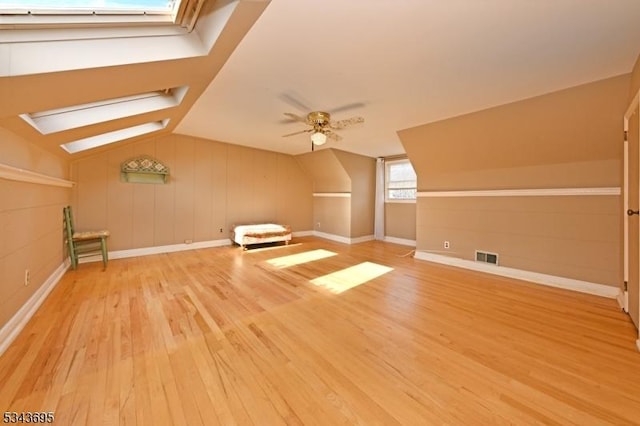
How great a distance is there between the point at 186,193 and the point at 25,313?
3258mm

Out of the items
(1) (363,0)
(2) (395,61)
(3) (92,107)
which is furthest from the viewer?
(3) (92,107)

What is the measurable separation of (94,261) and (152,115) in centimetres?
294

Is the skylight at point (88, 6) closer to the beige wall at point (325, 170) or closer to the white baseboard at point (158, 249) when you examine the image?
the white baseboard at point (158, 249)

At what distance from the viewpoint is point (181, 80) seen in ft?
7.54

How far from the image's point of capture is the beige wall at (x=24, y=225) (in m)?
1.90

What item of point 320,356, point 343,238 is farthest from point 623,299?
point 343,238

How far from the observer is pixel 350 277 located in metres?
3.56

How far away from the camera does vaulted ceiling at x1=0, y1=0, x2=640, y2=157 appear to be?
1.52m

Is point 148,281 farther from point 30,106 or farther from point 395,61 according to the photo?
point 395,61

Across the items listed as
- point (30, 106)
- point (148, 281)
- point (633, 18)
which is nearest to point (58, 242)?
point (148, 281)

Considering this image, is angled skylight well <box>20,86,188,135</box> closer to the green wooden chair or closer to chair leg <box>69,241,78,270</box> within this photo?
the green wooden chair

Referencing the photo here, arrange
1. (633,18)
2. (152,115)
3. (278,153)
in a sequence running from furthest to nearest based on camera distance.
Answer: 1. (278,153)
2. (152,115)
3. (633,18)

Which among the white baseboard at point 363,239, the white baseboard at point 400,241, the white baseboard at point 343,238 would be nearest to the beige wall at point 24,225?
the white baseboard at point 343,238

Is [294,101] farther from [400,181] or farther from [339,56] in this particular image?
[400,181]
